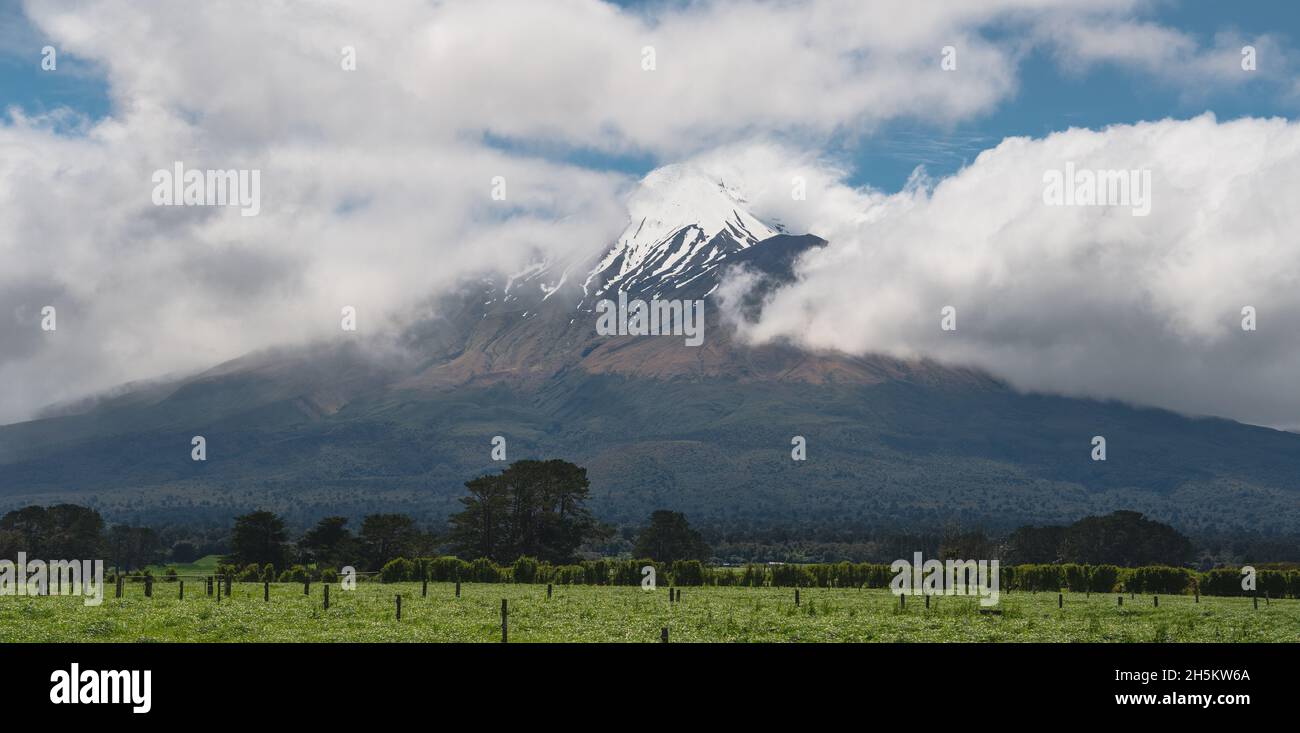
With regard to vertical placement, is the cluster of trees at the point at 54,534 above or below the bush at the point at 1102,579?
above

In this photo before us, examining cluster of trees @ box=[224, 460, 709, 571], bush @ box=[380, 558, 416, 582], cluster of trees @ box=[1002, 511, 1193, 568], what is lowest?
cluster of trees @ box=[1002, 511, 1193, 568]

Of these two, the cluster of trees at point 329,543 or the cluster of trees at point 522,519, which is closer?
the cluster of trees at point 329,543

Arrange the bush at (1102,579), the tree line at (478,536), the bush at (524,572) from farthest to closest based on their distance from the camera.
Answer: the tree line at (478,536) < the bush at (524,572) < the bush at (1102,579)

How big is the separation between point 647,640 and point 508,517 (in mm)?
84913

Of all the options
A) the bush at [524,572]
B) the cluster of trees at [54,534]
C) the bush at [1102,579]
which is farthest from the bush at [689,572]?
the cluster of trees at [54,534]

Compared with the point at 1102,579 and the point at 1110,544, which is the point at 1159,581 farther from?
the point at 1110,544

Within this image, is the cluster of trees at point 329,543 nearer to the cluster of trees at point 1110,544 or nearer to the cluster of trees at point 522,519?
the cluster of trees at point 522,519

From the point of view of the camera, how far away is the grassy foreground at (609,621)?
40.6m

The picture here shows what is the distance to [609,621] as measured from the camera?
47.8 metres

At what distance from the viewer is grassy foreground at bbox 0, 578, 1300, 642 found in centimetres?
4056

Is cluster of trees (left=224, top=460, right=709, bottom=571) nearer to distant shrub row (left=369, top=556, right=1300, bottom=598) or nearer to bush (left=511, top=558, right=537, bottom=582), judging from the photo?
distant shrub row (left=369, top=556, right=1300, bottom=598)

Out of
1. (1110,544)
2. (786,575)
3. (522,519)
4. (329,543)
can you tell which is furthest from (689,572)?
(1110,544)

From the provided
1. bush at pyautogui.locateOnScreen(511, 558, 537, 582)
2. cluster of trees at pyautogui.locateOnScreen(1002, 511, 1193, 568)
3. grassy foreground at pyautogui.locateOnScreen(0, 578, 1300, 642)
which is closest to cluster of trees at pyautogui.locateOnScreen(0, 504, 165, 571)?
bush at pyautogui.locateOnScreen(511, 558, 537, 582)
